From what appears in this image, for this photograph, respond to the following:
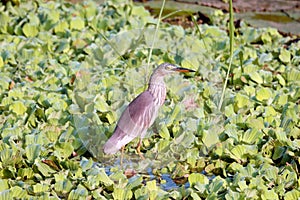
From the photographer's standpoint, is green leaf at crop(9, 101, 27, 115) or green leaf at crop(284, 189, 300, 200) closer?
green leaf at crop(284, 189, 300, 200)

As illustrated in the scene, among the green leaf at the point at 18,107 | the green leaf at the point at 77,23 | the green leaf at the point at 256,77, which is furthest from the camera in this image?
the green leaf at the point at 77,23

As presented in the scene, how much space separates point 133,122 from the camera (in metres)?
3.62

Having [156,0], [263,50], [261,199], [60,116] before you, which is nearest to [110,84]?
[60,116]

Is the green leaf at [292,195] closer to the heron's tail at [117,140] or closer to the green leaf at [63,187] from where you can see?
the heron's tail at [117,140]

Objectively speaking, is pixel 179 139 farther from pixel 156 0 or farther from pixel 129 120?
pixel 156 0

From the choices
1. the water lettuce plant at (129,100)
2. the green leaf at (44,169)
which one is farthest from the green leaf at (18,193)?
the green leaf at (44,169)

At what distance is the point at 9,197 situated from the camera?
3260mm

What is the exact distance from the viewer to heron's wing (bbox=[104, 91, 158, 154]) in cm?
361

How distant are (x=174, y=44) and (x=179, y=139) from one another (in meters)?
1.37

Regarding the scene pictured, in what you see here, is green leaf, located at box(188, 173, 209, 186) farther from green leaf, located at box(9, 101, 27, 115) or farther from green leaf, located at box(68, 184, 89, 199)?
green leaf, located at box(9, 101, 27, 115)

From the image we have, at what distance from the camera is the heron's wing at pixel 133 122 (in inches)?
142

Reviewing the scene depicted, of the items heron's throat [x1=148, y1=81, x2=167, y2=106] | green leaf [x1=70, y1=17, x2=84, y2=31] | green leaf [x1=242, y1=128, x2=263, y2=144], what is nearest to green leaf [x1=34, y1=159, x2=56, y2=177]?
heron's throat [x1=148, y1=81, x2=167, y2=106]

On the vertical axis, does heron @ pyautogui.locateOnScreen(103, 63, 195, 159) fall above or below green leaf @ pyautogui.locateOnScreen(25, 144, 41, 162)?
above

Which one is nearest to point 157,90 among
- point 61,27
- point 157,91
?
point 157,91
